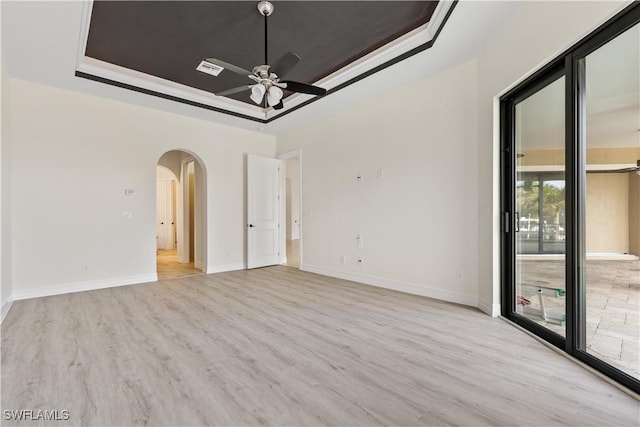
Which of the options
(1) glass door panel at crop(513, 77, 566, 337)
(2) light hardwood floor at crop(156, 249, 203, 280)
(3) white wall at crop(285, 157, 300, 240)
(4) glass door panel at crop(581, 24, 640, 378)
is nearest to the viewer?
(4) glass door panel at crop(581, 24, 640, 378)

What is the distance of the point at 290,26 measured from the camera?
324cm

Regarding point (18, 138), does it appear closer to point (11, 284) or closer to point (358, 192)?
point (11, 284)

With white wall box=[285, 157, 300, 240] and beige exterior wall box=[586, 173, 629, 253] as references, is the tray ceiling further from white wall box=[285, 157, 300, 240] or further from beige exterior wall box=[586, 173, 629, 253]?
white wall box=[285, 157, 300, 240]

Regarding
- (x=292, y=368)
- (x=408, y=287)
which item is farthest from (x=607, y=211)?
(x=292, y=368)

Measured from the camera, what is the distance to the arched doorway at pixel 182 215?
6223 mm

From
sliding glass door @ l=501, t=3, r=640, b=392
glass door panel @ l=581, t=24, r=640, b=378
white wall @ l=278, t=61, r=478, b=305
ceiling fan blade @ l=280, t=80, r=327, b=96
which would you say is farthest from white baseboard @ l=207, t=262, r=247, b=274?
glass door panel @ l=581, t=24, r=640, b=378

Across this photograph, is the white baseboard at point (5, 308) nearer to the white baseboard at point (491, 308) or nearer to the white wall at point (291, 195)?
the white baseboard at point (491, 308)

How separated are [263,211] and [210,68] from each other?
317 cm

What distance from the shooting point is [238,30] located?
3.29 metres

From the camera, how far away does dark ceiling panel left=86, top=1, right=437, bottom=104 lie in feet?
9.71

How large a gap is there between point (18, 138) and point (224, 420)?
16.0 ft

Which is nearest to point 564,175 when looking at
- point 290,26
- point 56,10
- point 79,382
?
point 290,26

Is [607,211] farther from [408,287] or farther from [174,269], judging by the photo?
[174,269]

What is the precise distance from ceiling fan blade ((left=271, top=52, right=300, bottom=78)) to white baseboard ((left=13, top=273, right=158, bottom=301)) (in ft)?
13.8
